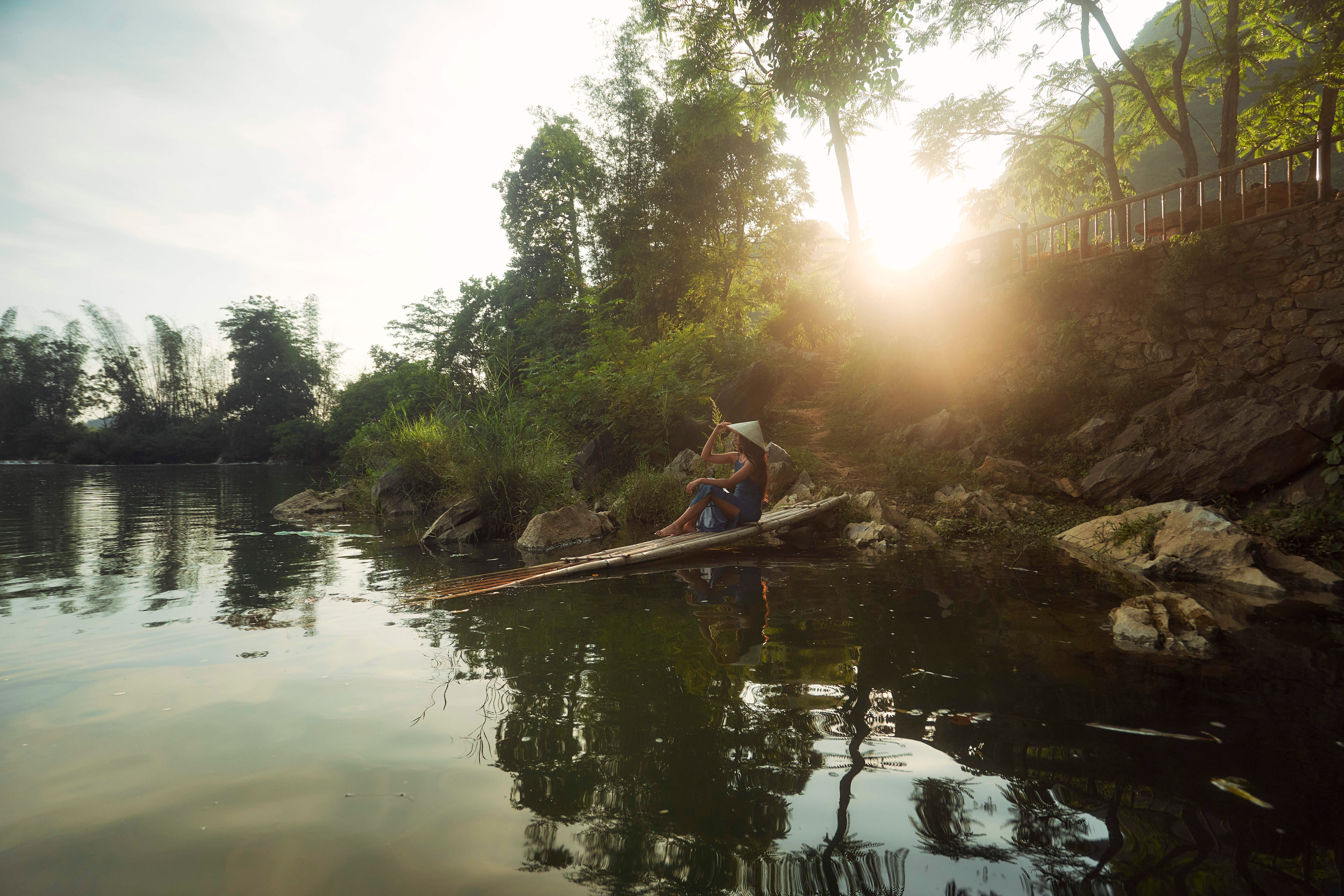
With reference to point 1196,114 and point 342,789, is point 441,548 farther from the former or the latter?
point 1196,114

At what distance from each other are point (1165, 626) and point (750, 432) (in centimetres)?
415

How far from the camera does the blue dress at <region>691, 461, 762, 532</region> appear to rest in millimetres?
7391

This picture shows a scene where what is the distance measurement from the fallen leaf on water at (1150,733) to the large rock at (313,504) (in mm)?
14146

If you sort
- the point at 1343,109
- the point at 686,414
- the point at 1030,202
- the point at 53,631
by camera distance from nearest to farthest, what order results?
the point at 53,631 < the point at 1343,109 < the point at 686,414 < the point at 1030,202

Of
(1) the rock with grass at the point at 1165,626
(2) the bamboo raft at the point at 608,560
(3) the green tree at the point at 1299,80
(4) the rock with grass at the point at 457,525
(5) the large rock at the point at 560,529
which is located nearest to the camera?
(1) the rock with grass at the point at 1165,626

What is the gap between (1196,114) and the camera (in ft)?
113

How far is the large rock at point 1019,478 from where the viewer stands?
931 cm

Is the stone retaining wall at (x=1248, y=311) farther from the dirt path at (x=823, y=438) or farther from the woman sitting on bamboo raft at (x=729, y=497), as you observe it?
the woman sitting on bamboo raft at (x=729, y=497)

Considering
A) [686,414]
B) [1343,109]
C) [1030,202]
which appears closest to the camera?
[1343,109]

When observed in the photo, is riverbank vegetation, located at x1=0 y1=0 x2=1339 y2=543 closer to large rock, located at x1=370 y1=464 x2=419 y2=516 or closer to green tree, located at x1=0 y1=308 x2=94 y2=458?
large rock, located at x1=370 y1=464 x2=419 y2=516

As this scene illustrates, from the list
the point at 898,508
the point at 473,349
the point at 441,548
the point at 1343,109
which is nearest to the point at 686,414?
the point at 898,508

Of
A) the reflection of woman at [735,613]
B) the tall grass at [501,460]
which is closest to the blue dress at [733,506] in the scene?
the reflection of woman at [735,613]

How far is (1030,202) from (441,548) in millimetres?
15895

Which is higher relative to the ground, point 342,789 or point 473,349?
point 473,349
